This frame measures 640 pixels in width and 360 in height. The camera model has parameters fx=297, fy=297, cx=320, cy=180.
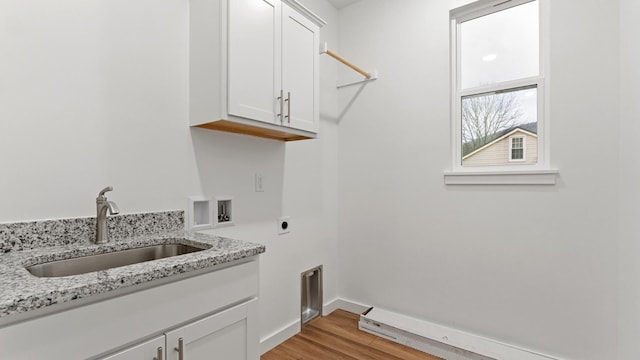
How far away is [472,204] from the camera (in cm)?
212

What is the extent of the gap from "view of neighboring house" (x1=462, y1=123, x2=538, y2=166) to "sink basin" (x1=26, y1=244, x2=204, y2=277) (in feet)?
6.43

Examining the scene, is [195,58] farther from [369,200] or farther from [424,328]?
[424,328]

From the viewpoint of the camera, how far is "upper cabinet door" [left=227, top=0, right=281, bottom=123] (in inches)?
58.0

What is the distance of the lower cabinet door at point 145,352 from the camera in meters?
0.86

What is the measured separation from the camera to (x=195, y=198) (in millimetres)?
1659

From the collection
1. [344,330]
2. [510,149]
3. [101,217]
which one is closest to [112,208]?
[101,217]

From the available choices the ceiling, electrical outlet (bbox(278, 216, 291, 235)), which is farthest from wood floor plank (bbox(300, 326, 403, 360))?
the ceiling

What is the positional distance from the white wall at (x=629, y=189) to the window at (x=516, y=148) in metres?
0.47

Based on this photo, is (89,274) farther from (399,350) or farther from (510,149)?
(510,149)

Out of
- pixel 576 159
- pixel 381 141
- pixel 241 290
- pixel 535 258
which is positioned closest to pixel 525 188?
pixel 576 159

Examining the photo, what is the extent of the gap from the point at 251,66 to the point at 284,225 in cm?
115

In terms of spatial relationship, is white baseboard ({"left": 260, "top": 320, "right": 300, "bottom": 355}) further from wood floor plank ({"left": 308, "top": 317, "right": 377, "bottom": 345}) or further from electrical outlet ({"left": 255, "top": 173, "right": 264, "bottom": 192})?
electrical outlet ({"left": 255, "top": 173, "right": 264, "bottom": 192})

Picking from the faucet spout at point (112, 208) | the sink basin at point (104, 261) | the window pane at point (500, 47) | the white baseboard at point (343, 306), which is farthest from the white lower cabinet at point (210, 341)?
the window pane at point (500, 47)

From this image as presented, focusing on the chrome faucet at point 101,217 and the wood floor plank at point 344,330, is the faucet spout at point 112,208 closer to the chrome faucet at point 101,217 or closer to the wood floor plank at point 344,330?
the chrome faucet at point 101,217
